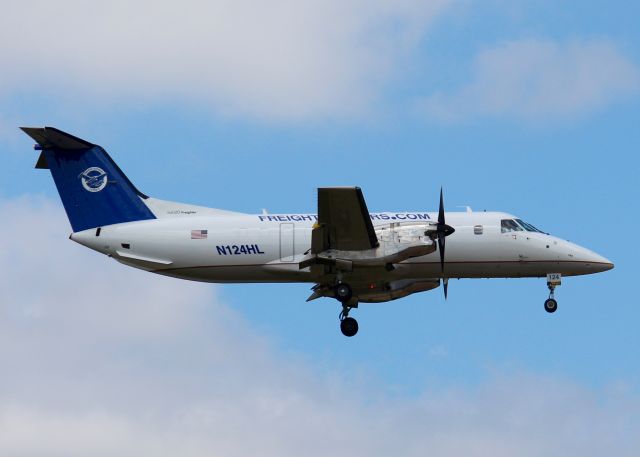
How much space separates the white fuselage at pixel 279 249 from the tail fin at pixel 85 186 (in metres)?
0.52

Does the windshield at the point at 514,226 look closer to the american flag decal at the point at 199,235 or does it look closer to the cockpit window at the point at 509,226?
the cockpit window at the point at 509,226

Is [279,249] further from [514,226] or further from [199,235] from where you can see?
[514,226]

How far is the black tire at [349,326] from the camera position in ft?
138

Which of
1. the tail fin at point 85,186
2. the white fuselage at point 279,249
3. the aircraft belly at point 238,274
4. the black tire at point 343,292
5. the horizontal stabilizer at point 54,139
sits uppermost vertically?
the horizontal stabilizer at point 54,139

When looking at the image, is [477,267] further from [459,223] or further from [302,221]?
[302,221]

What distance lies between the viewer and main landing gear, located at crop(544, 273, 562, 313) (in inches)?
1663

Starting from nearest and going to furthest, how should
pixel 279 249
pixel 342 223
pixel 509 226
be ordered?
pixel 342 223, pixel 279 249, pixel 509 226

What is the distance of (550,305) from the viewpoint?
42.5 metres

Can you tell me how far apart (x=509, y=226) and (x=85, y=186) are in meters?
14.7

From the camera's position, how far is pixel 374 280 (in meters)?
41.3

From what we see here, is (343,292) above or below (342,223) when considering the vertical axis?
below

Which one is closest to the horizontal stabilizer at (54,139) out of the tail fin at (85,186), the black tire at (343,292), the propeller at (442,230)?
the tail fin at (85,186)

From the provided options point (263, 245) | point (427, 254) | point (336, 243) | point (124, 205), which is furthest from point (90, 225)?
point (427, 254)

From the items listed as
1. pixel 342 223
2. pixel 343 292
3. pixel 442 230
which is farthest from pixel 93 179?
pixel 442 230
